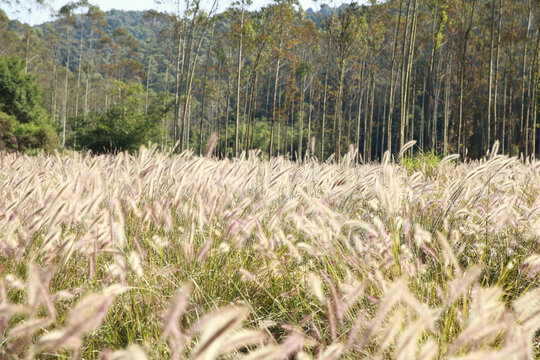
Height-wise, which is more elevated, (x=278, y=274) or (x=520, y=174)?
(x=520, y=174)

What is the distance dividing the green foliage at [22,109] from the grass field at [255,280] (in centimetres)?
1367

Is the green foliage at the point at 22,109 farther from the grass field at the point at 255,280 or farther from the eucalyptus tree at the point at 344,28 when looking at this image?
the grass field at the point at 255,280

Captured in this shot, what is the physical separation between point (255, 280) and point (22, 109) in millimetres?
18529

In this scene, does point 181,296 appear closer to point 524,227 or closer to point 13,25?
point 524,227

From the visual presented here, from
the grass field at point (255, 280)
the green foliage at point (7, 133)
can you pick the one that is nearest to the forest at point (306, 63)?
the green foliage at point (7, 133)

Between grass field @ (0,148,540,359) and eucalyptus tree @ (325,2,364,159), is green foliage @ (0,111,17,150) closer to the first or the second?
eucalyptus tree @ (325,2,364,159)

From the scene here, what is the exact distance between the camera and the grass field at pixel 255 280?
762 mm

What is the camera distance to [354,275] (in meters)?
1.55

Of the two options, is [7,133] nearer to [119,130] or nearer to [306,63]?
[119,130]

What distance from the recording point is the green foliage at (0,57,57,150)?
13.7 metres

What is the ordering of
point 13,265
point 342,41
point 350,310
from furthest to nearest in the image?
point 342,41 < point 13,265 < point 350,310

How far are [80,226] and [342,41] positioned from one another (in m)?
15.3

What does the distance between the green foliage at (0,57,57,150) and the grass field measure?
13666mm

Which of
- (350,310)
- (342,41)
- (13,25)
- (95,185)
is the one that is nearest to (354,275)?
(350,310)
